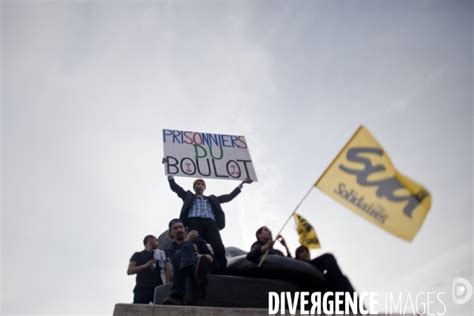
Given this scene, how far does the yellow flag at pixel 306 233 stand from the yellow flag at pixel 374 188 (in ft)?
7.77

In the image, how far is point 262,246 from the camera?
25.6ft

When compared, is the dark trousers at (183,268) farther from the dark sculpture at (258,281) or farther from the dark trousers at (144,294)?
the dark trousers at (144,294)

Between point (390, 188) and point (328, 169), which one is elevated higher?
point (328, 169)

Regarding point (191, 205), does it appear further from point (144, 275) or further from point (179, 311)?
point (179, 311)

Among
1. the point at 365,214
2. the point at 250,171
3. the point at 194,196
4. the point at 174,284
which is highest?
the point at 250,171

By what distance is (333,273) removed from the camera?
7.75 meters

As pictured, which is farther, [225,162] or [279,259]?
[225,162]

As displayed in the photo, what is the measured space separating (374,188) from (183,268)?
121 inches

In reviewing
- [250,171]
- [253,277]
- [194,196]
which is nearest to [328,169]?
[253,277]

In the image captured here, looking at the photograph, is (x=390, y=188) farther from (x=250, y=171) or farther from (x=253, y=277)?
(x=250, y=171)

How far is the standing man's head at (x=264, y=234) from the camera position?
8.20m

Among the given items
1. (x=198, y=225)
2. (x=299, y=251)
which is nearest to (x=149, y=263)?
(x=198, y=225)

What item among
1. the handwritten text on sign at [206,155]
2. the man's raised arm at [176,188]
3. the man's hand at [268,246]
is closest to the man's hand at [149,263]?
the man's raised arm at [176,188]

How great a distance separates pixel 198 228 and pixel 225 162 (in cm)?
394
